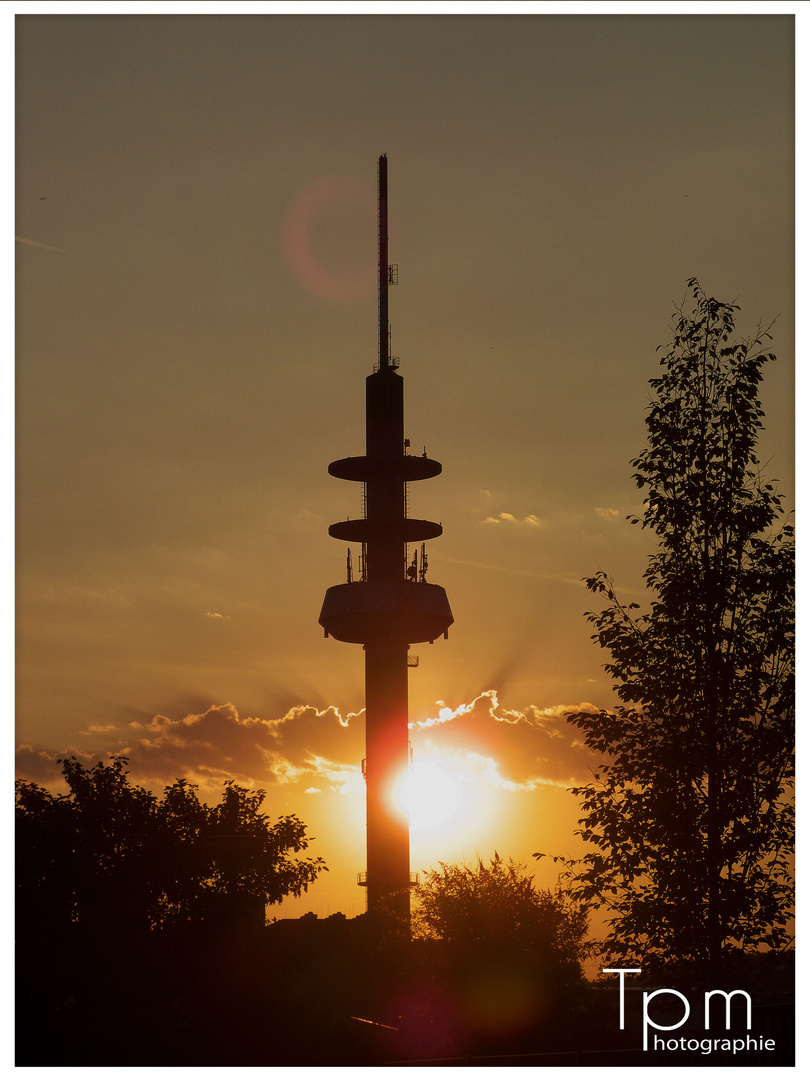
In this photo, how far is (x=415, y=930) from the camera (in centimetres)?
4825

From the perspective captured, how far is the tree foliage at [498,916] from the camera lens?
4531 cm

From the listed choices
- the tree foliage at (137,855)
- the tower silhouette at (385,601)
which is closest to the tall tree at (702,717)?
the tree foliage at (137,855)

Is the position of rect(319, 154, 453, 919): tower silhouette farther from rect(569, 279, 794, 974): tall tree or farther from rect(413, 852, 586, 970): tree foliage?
rect(569, 279, 794, 974): tall tree

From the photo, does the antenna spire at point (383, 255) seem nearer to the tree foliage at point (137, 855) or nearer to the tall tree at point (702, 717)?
the tree foliage at point (137, 855)

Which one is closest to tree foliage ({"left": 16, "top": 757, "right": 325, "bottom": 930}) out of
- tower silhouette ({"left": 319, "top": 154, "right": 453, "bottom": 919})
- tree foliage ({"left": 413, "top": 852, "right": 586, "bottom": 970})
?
tree foliage ({"left": 413, "top": 852, "right": 586, "bottom": 970})

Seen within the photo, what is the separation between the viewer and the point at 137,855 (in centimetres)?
4834

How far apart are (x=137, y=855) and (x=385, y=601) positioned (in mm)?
42954

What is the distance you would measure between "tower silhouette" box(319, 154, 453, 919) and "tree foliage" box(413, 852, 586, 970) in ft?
128
